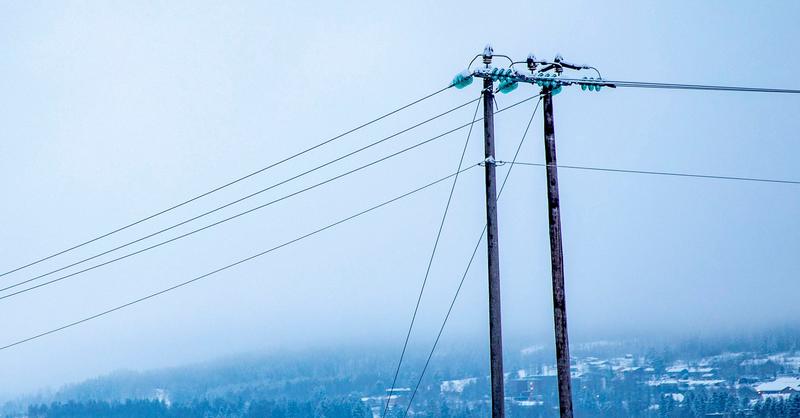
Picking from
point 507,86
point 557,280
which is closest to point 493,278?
point 557,280

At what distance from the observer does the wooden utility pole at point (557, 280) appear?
16.7 meters

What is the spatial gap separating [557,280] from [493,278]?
135 cm

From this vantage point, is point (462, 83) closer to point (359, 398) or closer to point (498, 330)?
point (498, 330)

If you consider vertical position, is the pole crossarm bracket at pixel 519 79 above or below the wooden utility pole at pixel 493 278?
above

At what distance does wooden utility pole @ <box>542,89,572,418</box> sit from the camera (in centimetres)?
1673

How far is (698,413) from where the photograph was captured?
12375cm

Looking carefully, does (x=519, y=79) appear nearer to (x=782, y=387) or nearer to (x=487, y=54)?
(x=487, y=54)

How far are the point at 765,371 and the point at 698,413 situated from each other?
41.7 metres

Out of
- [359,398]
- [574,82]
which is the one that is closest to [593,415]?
[359,398]

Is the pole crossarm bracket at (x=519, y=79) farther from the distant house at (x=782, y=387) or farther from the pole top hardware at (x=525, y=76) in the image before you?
the distant house at (x=782, y=387)

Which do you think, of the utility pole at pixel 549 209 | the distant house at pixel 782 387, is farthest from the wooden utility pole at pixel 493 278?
the distant house at pixel 782 387

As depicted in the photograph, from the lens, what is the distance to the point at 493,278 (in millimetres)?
16578

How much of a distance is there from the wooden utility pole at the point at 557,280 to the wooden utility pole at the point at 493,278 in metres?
1.16

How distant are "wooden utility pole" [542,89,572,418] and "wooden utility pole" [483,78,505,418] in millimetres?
1165
